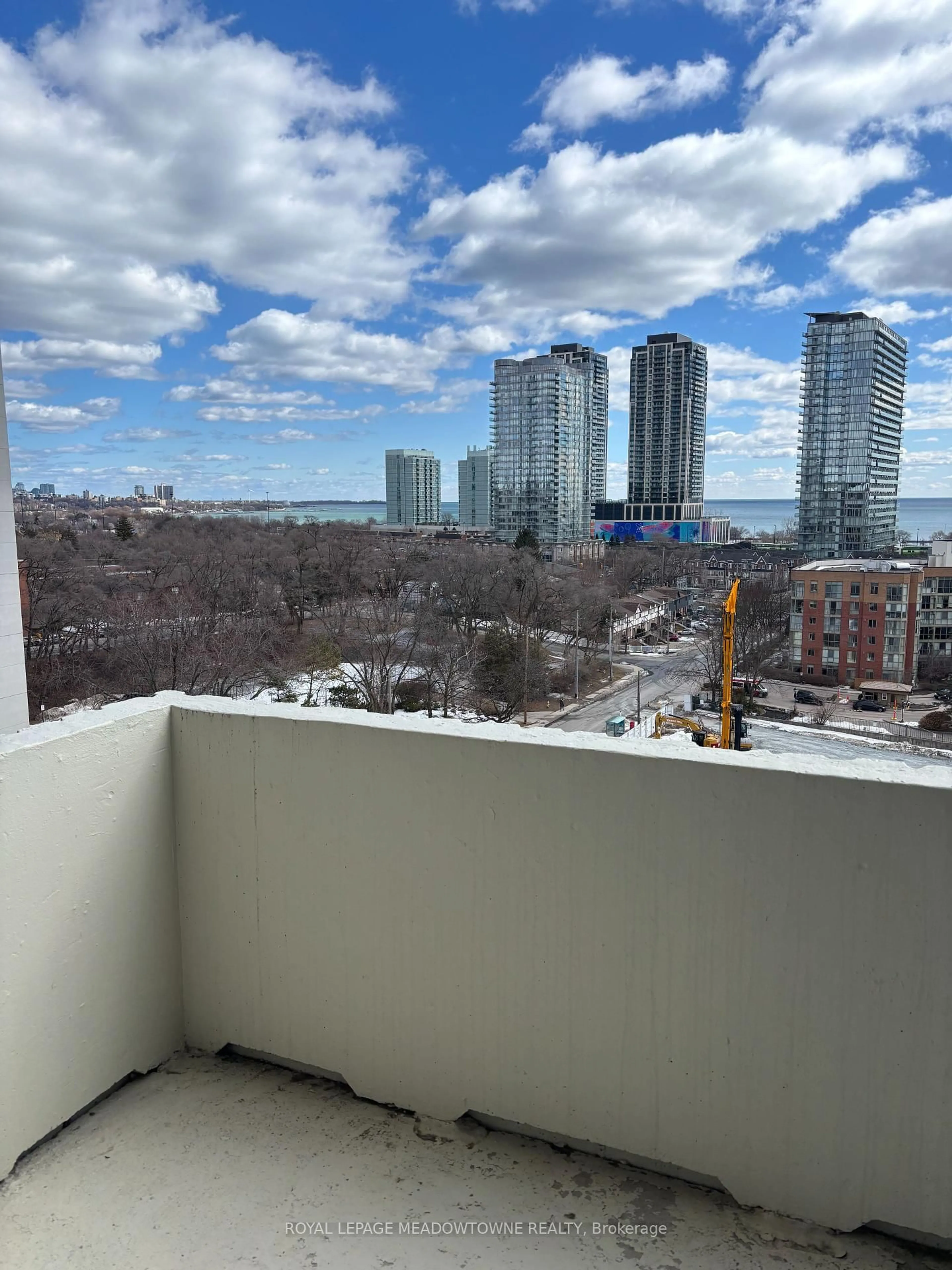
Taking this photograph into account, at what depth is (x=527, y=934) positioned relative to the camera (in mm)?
1554

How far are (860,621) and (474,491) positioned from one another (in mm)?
65707

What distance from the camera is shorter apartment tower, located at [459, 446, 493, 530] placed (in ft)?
289

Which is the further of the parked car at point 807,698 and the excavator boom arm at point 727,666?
the parked car at point 807,698

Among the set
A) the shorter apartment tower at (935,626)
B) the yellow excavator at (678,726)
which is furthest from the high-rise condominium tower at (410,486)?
the yellow excavator at (678,726)

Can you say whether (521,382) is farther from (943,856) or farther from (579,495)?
(943,856)

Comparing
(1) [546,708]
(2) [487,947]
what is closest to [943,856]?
(2) [487,947]

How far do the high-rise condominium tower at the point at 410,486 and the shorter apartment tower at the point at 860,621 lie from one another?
6718cm

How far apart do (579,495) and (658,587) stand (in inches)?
1174

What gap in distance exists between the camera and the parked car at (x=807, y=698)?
1048 inches

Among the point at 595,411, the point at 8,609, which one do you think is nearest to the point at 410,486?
the point at 595,411

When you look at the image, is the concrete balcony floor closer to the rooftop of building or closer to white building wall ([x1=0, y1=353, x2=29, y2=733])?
white building wall ([x1=0, y1=353, x2=29, y2=733])

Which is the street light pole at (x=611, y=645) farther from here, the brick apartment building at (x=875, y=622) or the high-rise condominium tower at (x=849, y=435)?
the high-rise condominium tower at (x=849, y=435)

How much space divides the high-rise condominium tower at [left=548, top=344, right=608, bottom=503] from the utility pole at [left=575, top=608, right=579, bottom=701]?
49.6 metres

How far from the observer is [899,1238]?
4.41 ft
